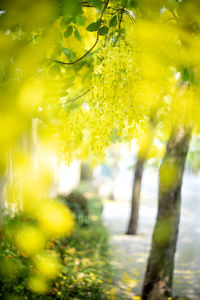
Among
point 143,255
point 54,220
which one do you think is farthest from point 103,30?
point 143,255

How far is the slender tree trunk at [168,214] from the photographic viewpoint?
363 cm

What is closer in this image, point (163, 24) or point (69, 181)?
point (163, 24)

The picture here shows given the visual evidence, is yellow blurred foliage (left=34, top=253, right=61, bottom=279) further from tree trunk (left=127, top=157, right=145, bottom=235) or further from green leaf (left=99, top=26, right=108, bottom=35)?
tree trunk (left=127, top=157, right=145, bottom=235)

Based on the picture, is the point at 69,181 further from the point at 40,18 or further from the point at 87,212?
the point at 40,18

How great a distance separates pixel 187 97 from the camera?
3457 mm

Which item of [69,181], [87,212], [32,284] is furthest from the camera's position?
[69,181]

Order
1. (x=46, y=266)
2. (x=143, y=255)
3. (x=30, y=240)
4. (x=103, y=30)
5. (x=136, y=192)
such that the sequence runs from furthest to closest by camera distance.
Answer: (x=136, y=192)
(x=143, y=255)
(x=30, y=240)
(x=46, y=266)
(x=103, y=30)

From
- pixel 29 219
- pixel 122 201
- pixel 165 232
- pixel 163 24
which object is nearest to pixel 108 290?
pixel 165 232

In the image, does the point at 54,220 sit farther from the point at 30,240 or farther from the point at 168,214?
the point at 168,214

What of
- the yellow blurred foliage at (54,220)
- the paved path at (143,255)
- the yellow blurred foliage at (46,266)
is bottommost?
the paved path at (143,255)

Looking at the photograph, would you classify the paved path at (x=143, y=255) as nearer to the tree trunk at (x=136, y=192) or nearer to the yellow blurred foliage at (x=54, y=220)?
the tree trunk at (x=136, y=192)

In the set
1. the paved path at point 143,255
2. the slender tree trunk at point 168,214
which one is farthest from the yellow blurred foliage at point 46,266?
the slender tree trunk at point 168,214

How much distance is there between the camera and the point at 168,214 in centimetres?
367

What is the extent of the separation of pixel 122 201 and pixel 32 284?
42.5ft
